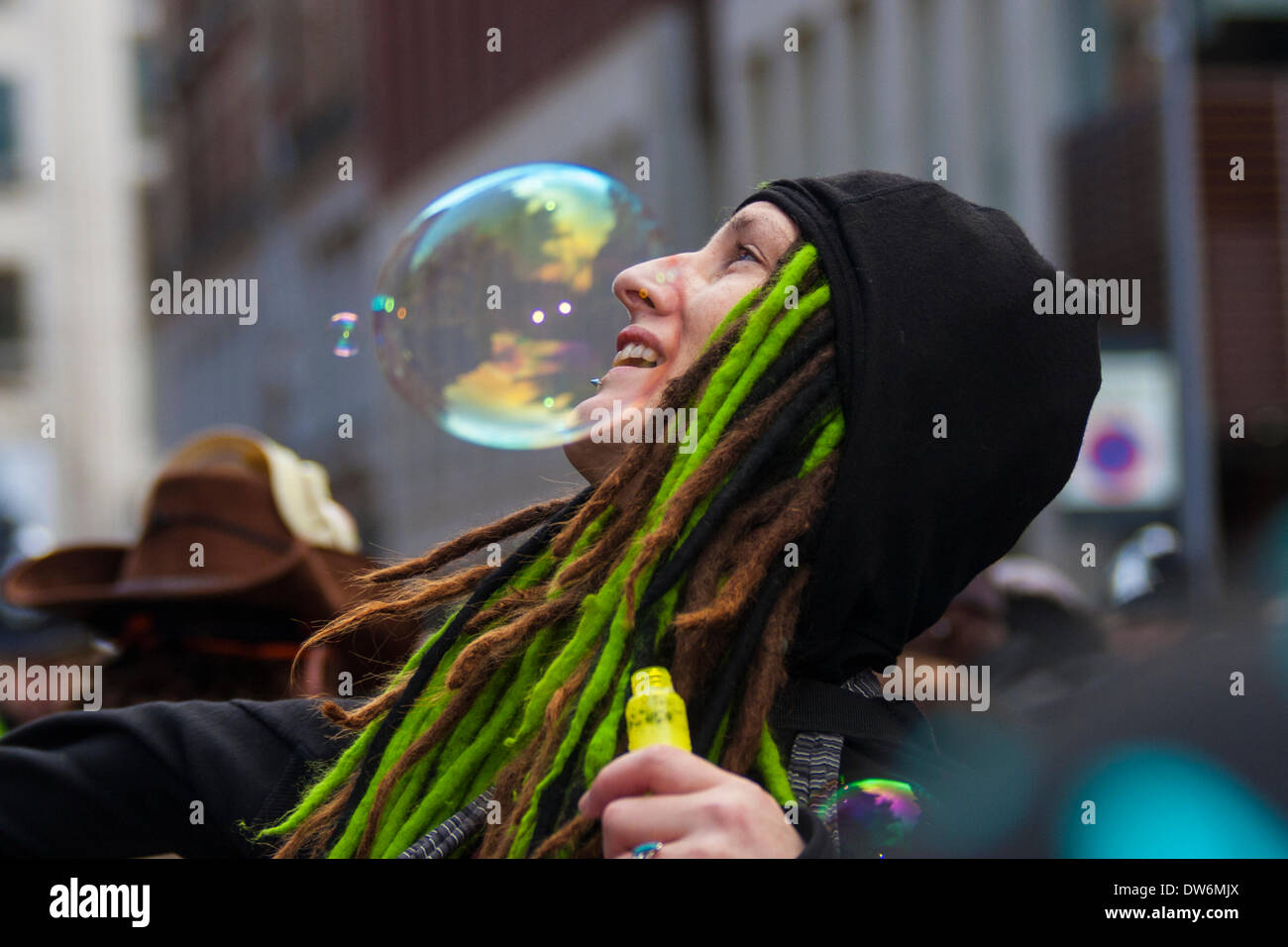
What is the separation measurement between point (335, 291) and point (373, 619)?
29812mm

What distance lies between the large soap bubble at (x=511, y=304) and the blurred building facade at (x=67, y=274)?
113 feet

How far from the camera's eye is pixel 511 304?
2977mm

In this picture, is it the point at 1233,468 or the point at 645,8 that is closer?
the point at 1233,468

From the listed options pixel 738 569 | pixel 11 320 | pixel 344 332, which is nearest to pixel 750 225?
pixel 738 569

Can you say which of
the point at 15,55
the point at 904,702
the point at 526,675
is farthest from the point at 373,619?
the point at 15,55

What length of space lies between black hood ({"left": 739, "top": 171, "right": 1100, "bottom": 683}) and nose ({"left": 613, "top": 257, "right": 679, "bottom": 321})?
170 millimetres

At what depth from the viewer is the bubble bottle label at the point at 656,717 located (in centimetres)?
167

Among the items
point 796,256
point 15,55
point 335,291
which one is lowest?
point 796,256

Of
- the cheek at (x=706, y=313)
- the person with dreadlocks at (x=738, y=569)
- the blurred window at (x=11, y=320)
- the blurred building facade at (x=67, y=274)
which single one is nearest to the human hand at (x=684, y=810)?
the person with dreadlocks at (x=738, y=569)

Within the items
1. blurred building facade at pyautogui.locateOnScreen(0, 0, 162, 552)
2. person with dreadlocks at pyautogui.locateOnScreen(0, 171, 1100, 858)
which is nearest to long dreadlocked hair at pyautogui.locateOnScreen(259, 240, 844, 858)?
person with dreadlocks at pyautogui.locateOnScreen(0, 171, 1100, 858)

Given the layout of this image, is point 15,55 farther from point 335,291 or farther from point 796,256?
point 796,256

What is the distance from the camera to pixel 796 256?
2.11m

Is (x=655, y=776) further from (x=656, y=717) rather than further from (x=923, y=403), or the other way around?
(x=923, y=403)

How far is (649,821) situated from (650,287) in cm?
82
